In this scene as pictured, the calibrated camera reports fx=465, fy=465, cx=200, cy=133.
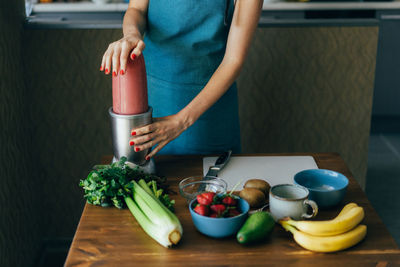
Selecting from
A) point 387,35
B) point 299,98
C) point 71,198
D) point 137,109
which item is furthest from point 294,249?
point 387,35

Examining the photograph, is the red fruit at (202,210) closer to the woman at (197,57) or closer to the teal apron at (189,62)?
the woman at (197,57)

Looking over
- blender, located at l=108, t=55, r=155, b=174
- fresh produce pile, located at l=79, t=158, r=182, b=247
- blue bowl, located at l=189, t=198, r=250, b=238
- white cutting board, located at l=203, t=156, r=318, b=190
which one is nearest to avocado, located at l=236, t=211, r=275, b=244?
blue bowl, located at l=189, t=198, r=250, b=238

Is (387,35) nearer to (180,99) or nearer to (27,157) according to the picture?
(180,99)

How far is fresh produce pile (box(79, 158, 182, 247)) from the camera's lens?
3.07ft

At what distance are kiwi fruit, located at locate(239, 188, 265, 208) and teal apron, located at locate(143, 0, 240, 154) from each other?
0.51 m

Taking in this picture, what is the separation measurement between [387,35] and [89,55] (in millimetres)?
2607

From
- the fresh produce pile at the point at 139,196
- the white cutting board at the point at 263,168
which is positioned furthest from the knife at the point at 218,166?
the fresh produce pile at the point at 139,196

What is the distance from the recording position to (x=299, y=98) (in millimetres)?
2145

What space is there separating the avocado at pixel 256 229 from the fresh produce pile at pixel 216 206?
0.05 metres

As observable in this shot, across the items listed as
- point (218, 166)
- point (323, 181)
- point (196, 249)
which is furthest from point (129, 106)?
point (323, 181)

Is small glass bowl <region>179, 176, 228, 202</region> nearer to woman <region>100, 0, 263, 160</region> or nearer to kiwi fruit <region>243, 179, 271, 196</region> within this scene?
kiwi fruit <region>243, 179, 271, 196</region>

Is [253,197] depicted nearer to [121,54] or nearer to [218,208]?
[218,208]

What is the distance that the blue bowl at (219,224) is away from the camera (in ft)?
3.05

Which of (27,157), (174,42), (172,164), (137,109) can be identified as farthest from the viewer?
(27,157)
